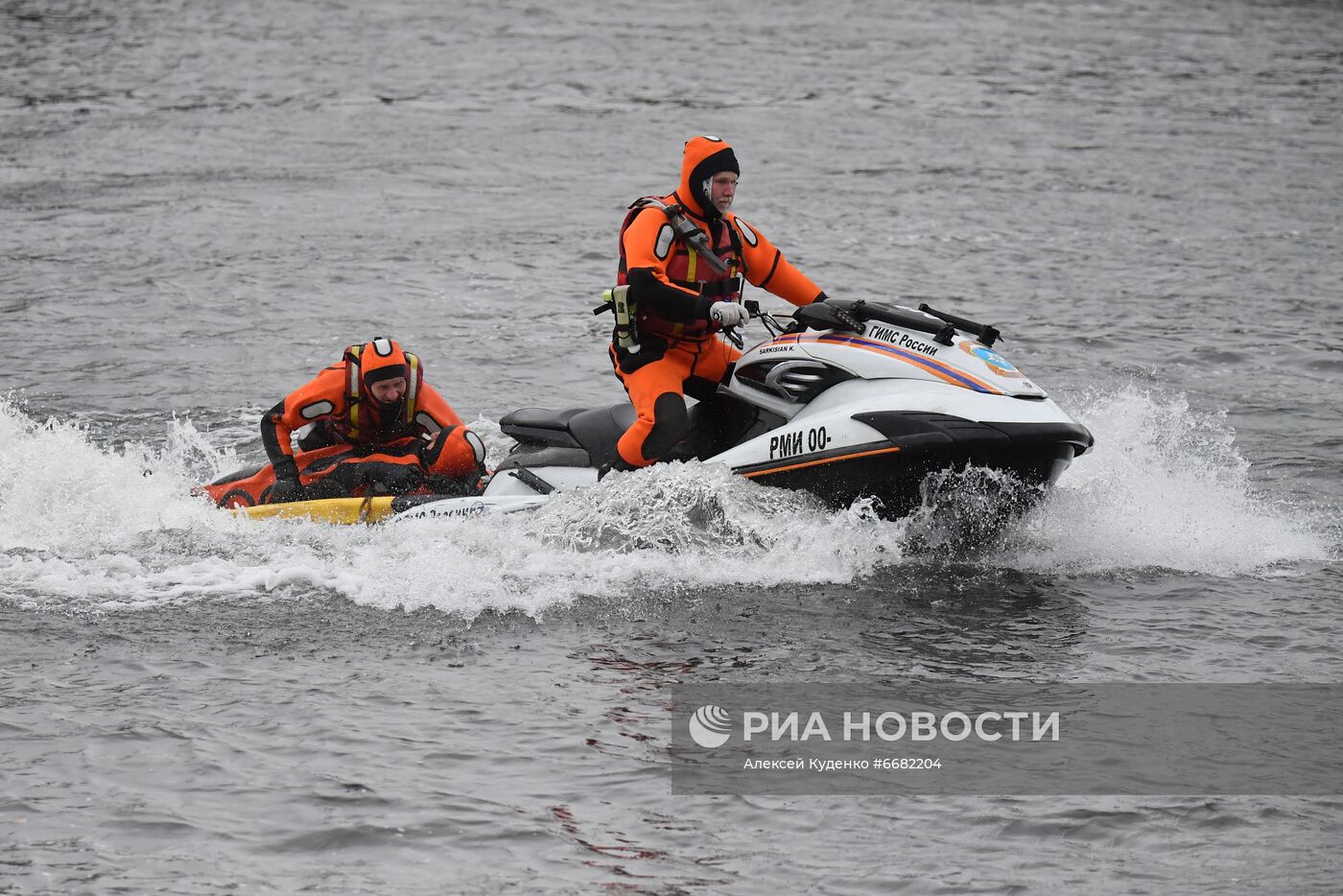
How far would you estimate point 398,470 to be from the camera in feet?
28.9

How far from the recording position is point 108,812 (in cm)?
579

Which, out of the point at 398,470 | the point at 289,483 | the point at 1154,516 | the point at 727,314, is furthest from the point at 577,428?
the point at 1154,516

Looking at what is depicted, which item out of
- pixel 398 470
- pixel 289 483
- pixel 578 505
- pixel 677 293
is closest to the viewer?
pixel 677 293

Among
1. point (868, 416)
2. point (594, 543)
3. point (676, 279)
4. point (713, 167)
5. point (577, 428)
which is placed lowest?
point (594, 543)

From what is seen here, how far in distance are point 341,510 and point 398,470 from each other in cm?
41

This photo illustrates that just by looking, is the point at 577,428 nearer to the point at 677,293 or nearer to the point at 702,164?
the point at 677,293

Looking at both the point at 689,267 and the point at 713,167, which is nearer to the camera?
the point at 713,167

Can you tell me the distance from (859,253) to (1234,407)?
5.51m

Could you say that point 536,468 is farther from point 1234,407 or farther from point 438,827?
point 1234,407

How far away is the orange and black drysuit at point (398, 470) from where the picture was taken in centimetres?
880

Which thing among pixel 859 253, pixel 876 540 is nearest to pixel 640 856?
pixel 876 540

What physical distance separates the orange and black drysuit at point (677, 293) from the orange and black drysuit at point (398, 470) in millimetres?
1046

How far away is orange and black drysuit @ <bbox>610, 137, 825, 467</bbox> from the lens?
788 cm

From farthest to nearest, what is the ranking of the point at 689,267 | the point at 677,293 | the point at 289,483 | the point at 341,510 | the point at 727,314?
the point at 289,483 < the point at 341,510 < the point at 689,267 < the point at 677,293 < the point at 727,314
